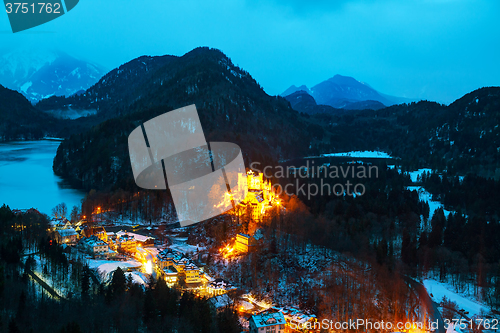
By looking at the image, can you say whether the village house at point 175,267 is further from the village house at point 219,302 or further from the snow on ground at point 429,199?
the snow on ground at point 429,199

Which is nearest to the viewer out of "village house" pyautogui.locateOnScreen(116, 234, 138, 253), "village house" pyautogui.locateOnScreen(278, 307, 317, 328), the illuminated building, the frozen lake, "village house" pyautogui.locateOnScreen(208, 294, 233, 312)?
"village house" pyautogui.locateOnScreen(278, 307, 317, 328)

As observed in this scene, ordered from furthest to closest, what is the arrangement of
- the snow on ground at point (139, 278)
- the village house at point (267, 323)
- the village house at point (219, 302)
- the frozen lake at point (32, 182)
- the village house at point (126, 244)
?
the frozen lake at point (32, 182) < the village house at point (126, 244) < the snow on ground at point (139, 278) < the village house at point (219, 302) < the village house at point (267, 323)

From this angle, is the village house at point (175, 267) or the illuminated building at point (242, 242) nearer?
the village house at point (175, 267)

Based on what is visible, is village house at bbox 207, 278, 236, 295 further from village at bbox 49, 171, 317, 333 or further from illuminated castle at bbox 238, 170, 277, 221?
illuminated castle at bbox 238, 170, 277, 221

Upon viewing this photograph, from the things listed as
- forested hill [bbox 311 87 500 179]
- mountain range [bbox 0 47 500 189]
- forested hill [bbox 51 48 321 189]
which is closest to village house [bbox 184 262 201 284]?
mountain range [bbox 0 47 500 189]

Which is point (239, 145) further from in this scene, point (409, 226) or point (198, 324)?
point (198, 324)

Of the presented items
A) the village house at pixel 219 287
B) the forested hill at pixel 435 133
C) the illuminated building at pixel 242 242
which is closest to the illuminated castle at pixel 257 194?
the illuminated building at pixel 242 242
